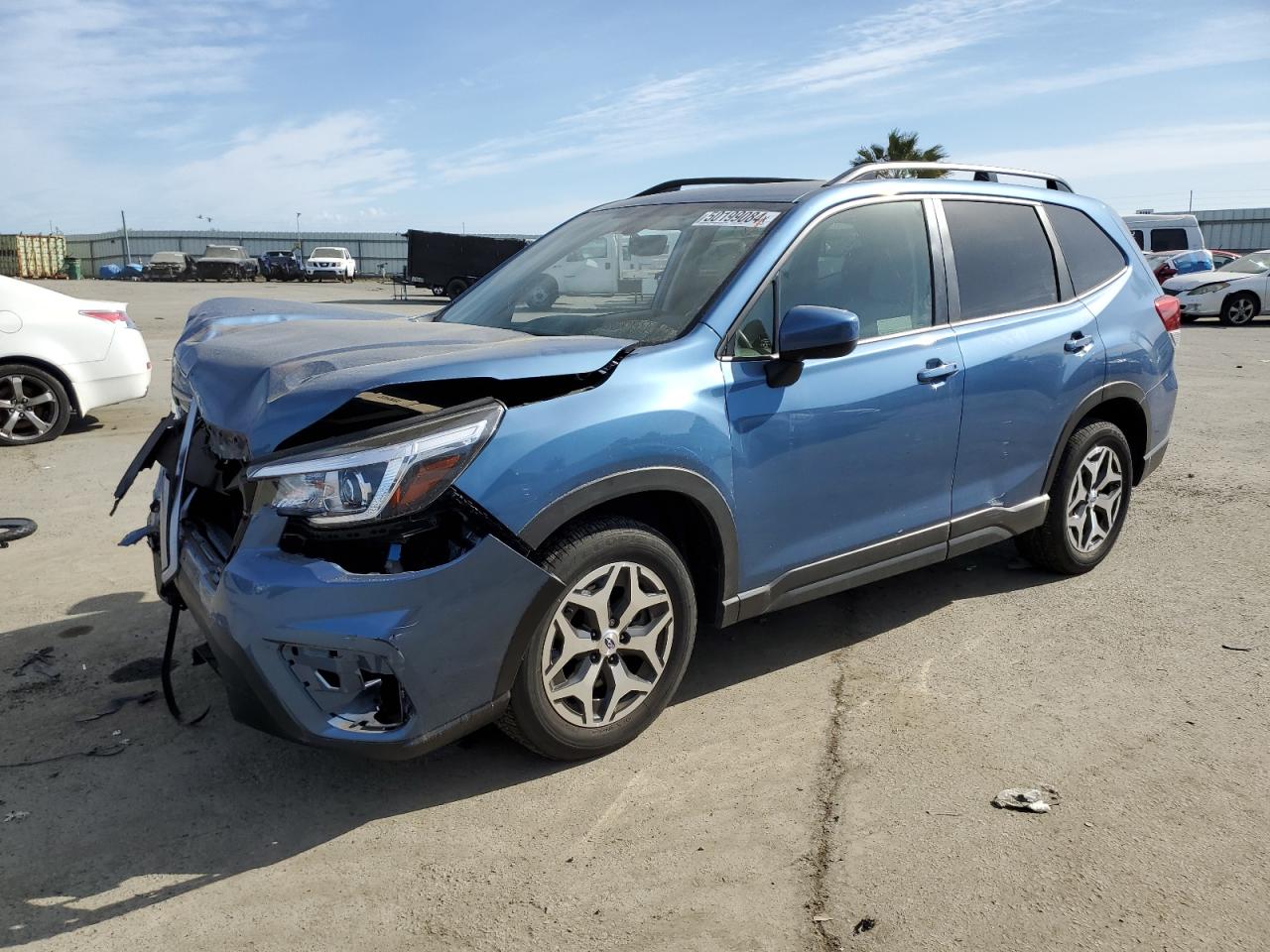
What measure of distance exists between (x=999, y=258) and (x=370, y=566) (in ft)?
10.2

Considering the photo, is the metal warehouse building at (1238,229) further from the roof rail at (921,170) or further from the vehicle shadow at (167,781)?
the vehicle shadow at (167,781)

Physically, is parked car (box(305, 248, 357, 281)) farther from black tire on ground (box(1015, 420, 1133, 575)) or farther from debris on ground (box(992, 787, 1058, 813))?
debris on ground (box(992, 787, 1058, 813))

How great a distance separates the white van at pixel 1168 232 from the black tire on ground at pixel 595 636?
2316 cm

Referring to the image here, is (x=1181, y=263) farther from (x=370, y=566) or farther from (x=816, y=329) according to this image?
(x=370, y=566)

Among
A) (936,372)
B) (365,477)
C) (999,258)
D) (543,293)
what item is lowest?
(365,477)

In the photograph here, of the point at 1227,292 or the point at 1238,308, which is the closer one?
the point at 1227,292

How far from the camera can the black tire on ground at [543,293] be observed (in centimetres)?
426

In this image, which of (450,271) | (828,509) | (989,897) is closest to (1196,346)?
(828,509)

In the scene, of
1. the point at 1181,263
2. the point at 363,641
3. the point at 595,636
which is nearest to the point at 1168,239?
the point at 1181,263

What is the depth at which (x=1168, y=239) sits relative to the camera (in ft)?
76.7

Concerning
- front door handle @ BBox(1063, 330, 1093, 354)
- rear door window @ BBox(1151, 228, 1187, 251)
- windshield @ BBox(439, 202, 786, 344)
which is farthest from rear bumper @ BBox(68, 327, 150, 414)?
rear door window @ BBox(1151, 228, 1187, 251)

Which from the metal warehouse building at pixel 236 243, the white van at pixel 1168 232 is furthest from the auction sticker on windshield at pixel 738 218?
the metal warehouse building at pixel 236 243

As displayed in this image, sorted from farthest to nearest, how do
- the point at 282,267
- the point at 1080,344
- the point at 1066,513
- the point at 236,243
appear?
the point at 236,243
the point at 282,267
the point at 1066,513
the point at 1080,344

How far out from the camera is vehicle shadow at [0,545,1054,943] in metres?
2.82
